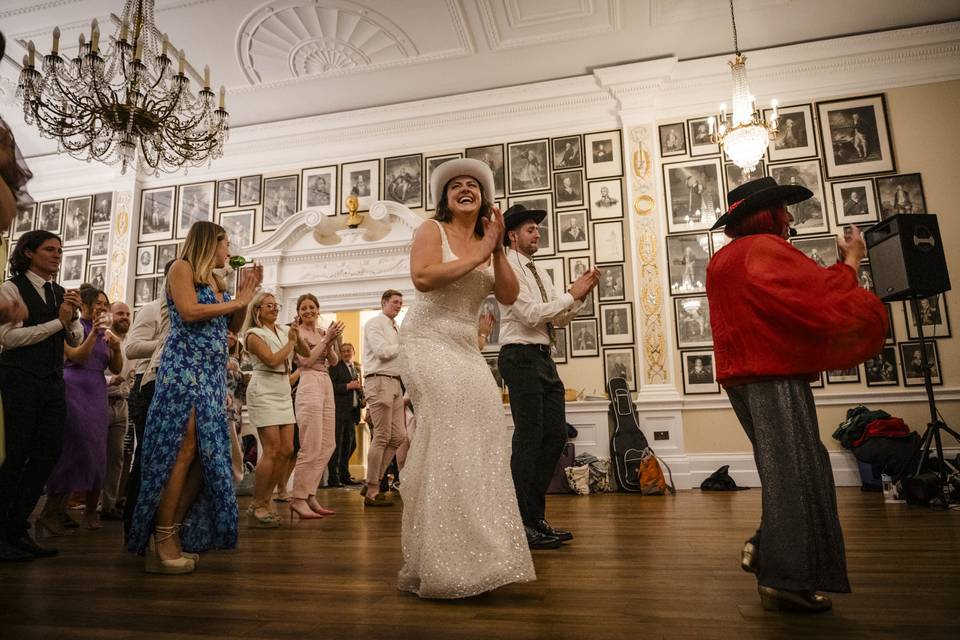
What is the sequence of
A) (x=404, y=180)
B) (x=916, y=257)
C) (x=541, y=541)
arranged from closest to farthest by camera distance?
(x=541, y=541)
(x=916, y=257)
(x=404, y=180)

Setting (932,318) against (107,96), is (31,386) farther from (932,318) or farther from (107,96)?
(932,318)

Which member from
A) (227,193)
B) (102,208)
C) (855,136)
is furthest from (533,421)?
(102,208)

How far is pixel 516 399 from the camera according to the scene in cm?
309

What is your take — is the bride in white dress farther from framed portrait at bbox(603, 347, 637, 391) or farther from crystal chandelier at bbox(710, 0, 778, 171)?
framed portrait at bbox(603, 347, 637, 391)

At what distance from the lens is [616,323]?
714cm

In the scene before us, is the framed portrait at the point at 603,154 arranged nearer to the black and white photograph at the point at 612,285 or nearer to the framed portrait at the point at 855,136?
the black and white photograph at the point at 612,285

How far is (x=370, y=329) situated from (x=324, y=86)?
14.7ft

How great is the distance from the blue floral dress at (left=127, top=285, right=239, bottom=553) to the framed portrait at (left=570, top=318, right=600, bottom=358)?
499 cm

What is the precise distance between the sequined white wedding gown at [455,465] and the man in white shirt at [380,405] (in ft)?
9.23

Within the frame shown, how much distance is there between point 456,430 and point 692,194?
6.14m

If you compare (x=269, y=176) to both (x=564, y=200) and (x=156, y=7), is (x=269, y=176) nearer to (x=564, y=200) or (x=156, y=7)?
(x=156, y=7)

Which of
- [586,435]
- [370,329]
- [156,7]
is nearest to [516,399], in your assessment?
[370,329]

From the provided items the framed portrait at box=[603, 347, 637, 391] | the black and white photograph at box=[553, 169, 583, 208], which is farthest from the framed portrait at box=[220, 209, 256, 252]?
the framed portrait at box=[603, 347, 637, 391]

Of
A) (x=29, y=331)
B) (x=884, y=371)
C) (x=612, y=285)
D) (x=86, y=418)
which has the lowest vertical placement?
(x=86, y=418)
